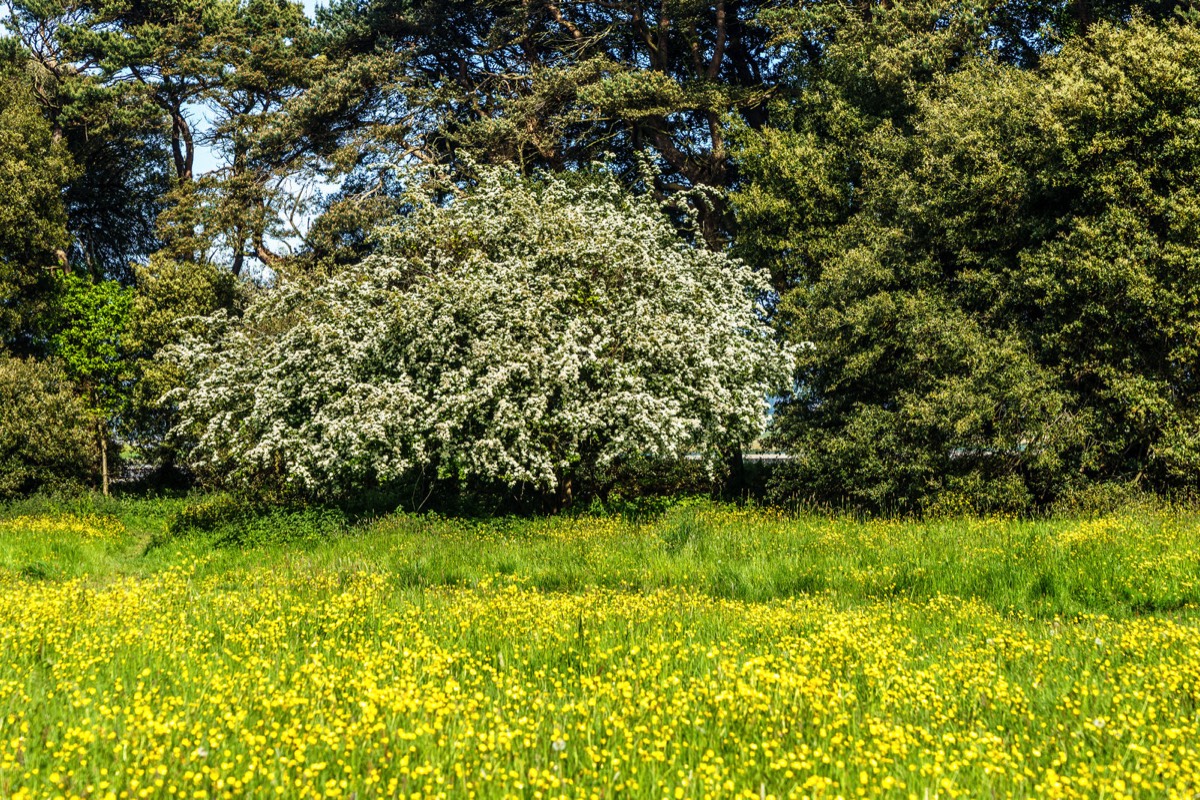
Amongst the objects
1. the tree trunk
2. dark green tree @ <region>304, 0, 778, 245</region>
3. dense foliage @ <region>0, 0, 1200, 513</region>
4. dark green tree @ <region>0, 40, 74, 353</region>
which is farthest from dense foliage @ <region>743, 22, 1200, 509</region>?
dark green tree @ <region>0, 40, 74, 353</region>

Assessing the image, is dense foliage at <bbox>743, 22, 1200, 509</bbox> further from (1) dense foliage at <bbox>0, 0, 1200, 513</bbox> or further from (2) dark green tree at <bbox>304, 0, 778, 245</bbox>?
(2) dark green tree at <bbox>304, 0, 778, 245</bbox>

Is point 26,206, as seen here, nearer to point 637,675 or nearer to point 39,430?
point 39,430

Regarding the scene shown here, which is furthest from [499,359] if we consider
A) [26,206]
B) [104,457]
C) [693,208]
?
[26,206]

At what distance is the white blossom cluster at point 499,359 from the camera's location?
1656 centimetres

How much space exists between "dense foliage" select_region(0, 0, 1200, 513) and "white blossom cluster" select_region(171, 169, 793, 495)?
16 cm

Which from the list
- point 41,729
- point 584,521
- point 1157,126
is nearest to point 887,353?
point 1157,126

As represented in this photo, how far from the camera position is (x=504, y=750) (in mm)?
4461

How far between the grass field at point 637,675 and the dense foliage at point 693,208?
17.0ft

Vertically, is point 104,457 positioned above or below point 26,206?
below

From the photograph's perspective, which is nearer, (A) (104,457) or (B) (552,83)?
(B) (552,83)

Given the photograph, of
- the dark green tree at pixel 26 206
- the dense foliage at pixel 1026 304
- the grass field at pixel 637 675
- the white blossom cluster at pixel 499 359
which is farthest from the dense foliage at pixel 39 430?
the dense foliage at pixel 1026 304

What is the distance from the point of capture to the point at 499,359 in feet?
54.2

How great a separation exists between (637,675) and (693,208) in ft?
68.1

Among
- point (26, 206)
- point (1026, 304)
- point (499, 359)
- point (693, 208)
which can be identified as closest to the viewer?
point (499, 359)
